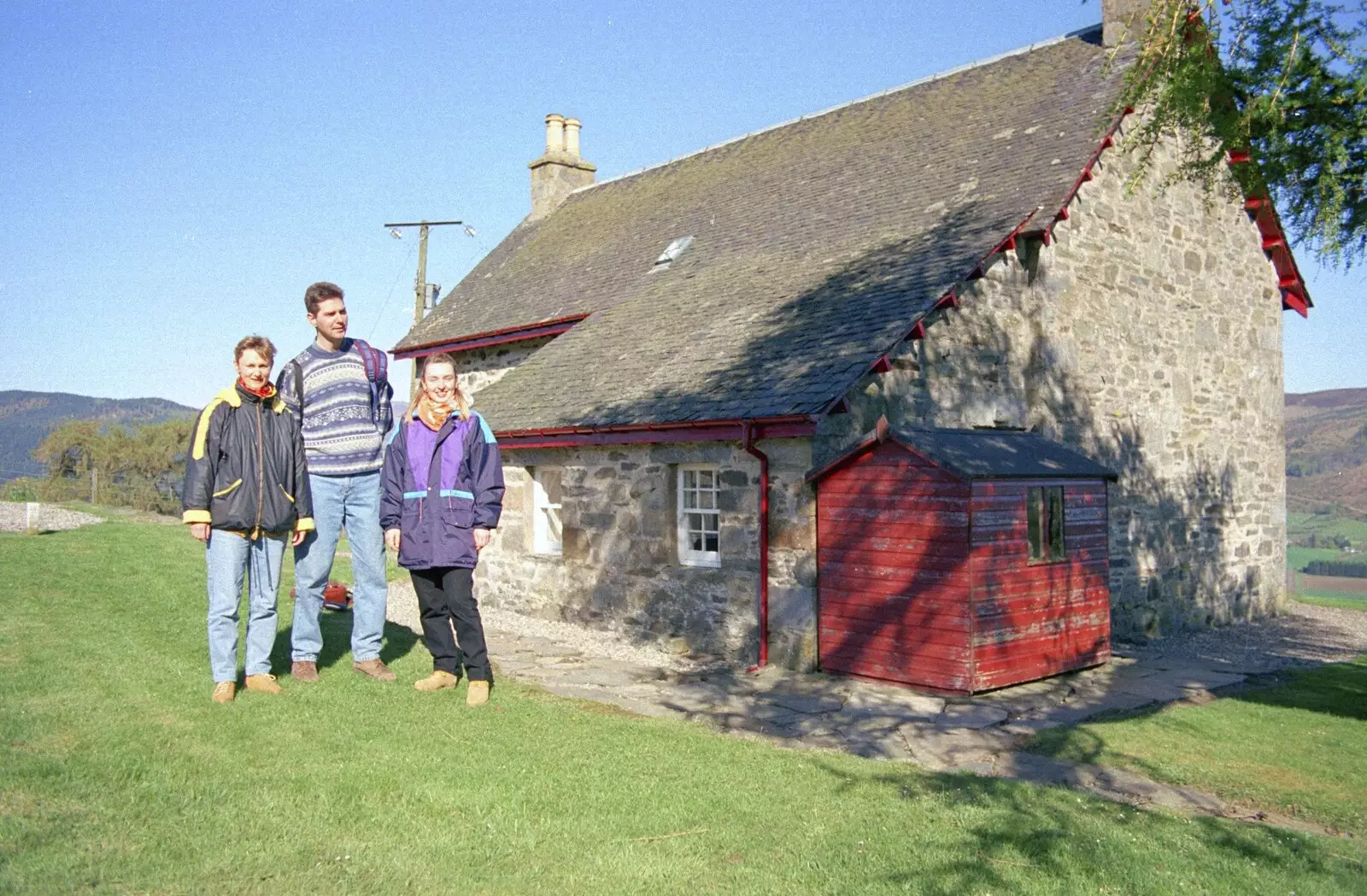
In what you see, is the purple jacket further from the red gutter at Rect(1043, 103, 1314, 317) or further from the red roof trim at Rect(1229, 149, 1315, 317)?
the red roof trim at Rect(1229, 149, 1315, 317)

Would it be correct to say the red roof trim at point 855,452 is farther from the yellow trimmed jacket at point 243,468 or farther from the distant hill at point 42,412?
the distant hill at point 42,412

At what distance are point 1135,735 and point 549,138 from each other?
721 inches

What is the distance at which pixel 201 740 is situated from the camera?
501 cm

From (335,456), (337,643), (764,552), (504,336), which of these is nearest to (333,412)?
(335,456)

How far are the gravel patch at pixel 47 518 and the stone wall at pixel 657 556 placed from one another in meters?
7.97

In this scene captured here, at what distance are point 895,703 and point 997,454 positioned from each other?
237cm

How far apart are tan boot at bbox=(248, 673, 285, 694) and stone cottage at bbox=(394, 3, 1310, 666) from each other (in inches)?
177

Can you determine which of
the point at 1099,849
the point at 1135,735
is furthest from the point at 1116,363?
the point at 1099,849

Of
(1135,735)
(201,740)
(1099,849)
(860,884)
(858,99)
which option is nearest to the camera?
(860,884)

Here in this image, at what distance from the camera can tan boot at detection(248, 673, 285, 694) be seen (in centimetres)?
599

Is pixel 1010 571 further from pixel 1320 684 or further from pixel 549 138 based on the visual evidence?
pixel 549 138

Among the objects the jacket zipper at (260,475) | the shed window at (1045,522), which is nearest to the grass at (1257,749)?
the shed window at (1045,522)

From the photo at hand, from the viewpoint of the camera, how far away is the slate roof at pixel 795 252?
10.0 m

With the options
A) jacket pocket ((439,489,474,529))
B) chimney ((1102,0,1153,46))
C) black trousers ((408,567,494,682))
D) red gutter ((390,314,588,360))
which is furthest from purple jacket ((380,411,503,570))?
chimney ((1102,0,1153,46))
